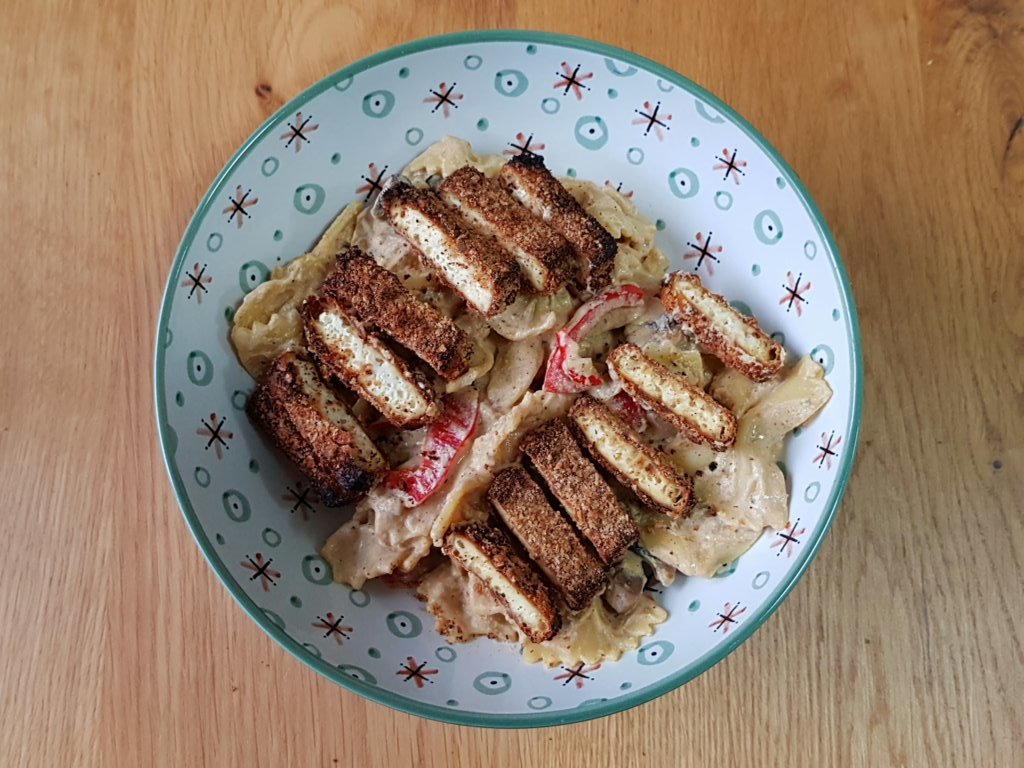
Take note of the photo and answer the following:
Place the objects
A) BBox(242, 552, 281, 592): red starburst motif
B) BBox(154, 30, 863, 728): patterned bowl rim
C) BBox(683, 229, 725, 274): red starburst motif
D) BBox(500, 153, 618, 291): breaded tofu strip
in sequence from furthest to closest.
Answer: BBox(683, 229, 725, 274): red starburst motif < BBox(500, 153, 618, 291): breaded tofu strip < BBox(242, 552, 281, 592): red starburst motif < BBox(154, 30, 863, 728): patterned bowl rim

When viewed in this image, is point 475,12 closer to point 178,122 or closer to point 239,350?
point 178,122

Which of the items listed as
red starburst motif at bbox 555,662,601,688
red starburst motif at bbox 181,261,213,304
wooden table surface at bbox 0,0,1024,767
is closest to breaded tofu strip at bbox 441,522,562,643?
red starburst motif at bbox 555,662,601,688

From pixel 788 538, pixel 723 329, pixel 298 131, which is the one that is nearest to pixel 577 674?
pixel 788 538

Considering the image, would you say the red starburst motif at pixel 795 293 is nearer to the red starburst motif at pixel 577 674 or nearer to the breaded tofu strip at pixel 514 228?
the breaded tofu strip at pixel 514 228

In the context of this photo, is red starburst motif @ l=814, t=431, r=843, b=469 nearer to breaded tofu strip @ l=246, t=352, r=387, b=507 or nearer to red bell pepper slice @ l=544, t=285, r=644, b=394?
red bell pepper slice @ l=544, t=285, r=644, b=394

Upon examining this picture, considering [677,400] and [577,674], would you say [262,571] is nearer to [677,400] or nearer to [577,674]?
[577,674]

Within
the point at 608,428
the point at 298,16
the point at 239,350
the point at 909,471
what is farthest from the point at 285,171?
the point at 909,471

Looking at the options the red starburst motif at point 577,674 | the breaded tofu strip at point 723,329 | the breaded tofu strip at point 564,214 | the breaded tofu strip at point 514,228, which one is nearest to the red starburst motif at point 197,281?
the breaded tofu strip at point 514,228
